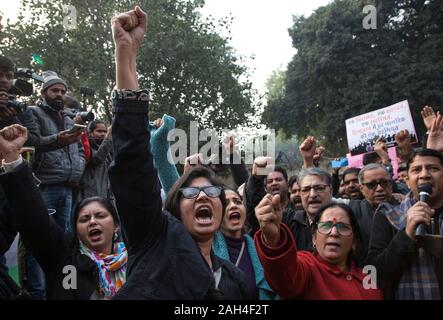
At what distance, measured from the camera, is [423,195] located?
2.61 m

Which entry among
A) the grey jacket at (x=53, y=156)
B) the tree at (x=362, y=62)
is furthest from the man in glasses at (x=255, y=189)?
the tree at (x=362, y=62)

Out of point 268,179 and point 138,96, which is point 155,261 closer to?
point 138,96

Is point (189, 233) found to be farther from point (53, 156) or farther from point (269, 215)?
point (53, 156)

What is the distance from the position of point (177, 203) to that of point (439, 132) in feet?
7.24

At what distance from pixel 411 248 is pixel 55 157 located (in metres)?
3.22

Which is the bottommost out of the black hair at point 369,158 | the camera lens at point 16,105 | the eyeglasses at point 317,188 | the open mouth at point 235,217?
the open mouth at point 235,217

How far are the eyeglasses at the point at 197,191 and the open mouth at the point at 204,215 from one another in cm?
6

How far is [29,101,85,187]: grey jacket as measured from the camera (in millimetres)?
4363

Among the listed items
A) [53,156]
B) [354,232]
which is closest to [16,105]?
[53,156]

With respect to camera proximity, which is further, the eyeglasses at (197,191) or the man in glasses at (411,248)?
the man in glasses at (411,248)

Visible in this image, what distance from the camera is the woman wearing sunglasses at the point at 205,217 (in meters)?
2.23

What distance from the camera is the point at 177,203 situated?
2309 millimetres

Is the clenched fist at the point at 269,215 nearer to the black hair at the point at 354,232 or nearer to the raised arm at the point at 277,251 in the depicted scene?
the raised arm at the point at 277,251

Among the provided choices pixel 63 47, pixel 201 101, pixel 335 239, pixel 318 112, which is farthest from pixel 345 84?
pixel 335 239
